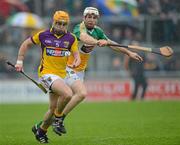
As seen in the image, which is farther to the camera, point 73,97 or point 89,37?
point 89,37

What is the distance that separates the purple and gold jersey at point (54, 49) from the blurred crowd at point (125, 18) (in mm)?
14509

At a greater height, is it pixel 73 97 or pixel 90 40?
pixel 90 40

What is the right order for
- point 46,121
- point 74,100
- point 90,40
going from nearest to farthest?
point 46,121 → point 74,100 → point 90,40

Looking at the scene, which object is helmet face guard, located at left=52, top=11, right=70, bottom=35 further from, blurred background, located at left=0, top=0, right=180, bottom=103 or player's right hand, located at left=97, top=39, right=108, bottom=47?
blurred background, located at left=0, top=0, right=180, bottom=103

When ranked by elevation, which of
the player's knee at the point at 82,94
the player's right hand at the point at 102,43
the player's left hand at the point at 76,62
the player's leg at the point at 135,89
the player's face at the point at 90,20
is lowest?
the player's leg at the point at 135,89

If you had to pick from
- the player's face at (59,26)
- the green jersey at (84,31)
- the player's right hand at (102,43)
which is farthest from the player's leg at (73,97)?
the player's face at (59,26)

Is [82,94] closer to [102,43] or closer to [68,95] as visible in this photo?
[68,95]

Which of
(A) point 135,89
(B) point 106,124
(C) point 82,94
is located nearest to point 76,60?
(C) point 82,94

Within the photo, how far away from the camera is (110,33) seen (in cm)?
2889

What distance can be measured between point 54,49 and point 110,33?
48.9 feet

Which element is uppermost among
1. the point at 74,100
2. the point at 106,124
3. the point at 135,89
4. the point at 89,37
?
the point at 89,37

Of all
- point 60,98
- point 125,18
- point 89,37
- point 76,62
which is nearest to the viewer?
point 60,98

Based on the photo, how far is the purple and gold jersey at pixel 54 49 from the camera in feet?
46.3

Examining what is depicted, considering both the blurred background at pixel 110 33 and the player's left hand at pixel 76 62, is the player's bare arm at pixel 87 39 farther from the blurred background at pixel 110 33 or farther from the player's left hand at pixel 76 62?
the blurred background at pixel 110 33
